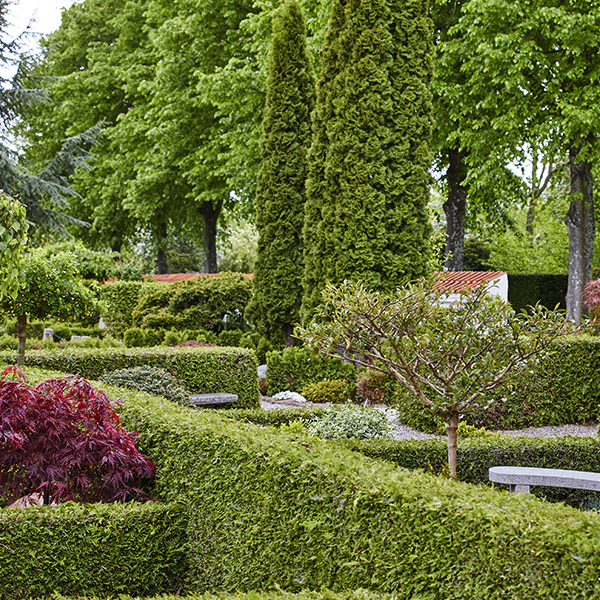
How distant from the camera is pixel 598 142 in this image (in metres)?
15.3

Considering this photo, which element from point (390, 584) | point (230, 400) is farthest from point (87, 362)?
point (390, 584)

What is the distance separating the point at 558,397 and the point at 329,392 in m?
3.83

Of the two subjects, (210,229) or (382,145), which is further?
(210,229)

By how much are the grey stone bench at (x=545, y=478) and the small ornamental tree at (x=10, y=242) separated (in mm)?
3788

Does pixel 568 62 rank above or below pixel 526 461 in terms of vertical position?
above

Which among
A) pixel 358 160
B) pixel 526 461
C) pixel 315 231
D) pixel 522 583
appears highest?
pixel 358 160

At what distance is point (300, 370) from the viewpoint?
11.8 metres

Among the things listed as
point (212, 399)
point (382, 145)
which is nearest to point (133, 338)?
point (212, 399)

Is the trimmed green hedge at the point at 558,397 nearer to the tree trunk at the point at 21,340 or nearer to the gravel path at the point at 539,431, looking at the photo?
the gravel path at the point at 539,431

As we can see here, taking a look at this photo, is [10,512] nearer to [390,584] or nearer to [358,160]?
[390,584]

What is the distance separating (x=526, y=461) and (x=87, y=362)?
5784 mm

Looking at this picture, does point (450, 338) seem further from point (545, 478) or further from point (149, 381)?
point (149, 381)

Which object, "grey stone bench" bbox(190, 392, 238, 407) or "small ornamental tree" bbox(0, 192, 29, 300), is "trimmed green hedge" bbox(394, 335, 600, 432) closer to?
"grey stone bench" bbox(190, 392, 238, 407)

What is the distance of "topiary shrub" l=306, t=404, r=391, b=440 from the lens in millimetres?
7023
